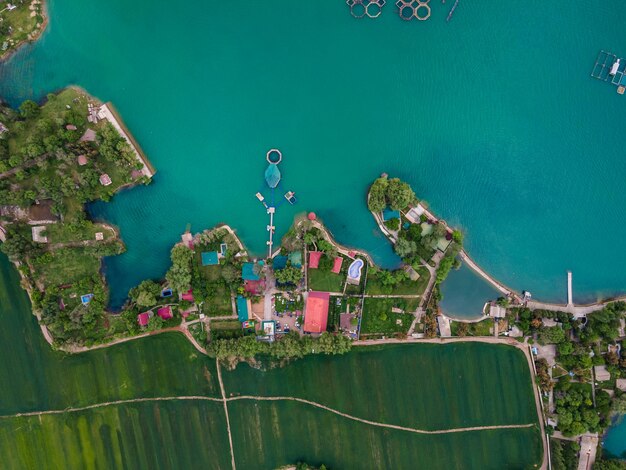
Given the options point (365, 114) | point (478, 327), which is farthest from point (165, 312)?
point (478, 327)

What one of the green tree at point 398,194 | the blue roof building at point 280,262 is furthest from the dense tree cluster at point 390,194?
the blue roof building at point 280,262

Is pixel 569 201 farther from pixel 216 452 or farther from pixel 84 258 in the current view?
pixel 84 258

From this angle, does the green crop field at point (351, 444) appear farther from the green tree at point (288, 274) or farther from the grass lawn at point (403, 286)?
the grass lawn at point (403, 286)

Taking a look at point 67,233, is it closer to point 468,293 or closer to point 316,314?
point 316,314

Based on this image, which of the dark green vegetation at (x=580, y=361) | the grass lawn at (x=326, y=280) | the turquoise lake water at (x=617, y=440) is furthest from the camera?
the grass lawn at (x=326, y=280)

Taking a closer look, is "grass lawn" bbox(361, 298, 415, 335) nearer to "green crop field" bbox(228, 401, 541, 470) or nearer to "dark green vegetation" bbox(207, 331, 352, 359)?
"dark green vegetation" bbox(207, 331, 352, 359)

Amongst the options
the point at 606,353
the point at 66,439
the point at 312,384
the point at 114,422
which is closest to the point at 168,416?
the point at 114,422
